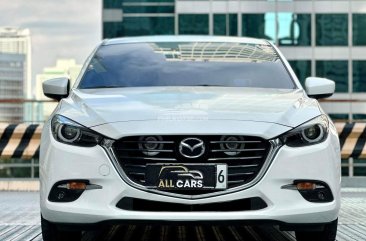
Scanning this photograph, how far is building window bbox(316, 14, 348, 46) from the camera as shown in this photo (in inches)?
1912

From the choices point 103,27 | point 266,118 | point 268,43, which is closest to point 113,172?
point 266,118

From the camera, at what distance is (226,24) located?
47.4m

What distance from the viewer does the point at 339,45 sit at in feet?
159

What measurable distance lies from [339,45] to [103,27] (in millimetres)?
15555

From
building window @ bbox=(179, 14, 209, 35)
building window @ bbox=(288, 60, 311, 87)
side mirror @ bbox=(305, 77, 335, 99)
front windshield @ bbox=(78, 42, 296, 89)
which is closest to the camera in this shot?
side mirror @ bbox=(305, 77, 335, 99)

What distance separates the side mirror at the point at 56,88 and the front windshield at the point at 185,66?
0.15 metres

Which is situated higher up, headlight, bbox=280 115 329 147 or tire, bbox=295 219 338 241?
headlight, bbox=280 115 329 147

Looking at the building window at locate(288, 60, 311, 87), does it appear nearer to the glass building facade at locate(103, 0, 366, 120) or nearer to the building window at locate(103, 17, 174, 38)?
the glass building facade at locate(103, 0, 366, 120)

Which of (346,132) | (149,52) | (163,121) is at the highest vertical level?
(149,52)

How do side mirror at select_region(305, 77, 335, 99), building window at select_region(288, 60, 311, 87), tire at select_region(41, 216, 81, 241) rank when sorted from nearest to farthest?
tire at select_region(41, 216, 81, 241) → side mirror at select_region(305, 77, 335, 99) → building window at select_region(288, 60, 311, 87)

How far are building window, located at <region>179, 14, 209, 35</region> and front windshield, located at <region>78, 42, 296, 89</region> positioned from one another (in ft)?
134

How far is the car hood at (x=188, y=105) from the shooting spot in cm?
469

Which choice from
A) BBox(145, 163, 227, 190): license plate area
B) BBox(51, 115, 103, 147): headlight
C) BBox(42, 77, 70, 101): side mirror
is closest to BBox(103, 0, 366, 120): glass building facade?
BBox(42, 77, 70, 101): side mirror

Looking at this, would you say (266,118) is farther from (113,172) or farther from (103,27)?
(103,27)
